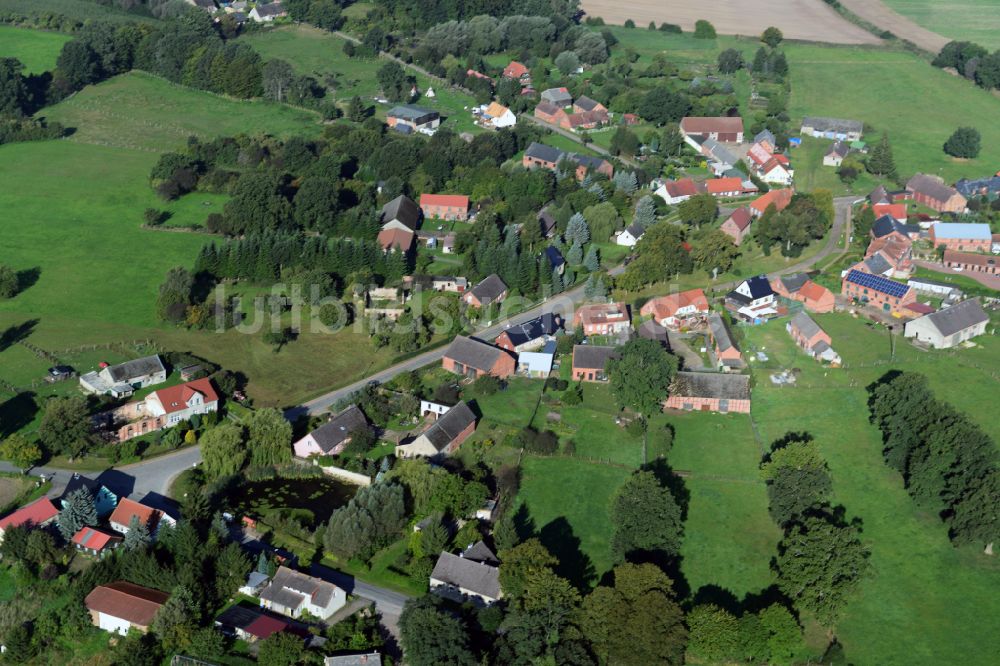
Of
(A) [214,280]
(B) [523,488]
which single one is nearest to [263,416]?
(B) [523,488]

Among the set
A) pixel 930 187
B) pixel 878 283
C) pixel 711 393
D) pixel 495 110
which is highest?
pixel 495 110

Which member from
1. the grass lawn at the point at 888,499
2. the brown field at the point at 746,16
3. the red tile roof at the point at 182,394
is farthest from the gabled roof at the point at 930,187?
the red tile roof at the point at 182,394

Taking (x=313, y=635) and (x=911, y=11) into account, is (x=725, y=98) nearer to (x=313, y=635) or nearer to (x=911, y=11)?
(x=911, y=11)

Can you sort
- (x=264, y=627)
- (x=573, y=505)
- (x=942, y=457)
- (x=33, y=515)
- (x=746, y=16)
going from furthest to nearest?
(x=746, y=16), (x=573, y=505), (x=942, y=457), (x=33, y=515), (x=264, y=627)

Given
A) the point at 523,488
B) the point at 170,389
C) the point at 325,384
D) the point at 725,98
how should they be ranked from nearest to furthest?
the point at 523,488 → the point at 170,389 → the point at 325,384 → the point at 725,98

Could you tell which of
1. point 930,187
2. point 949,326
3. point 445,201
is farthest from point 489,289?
point 930,187

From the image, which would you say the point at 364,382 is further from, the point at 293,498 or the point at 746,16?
the point at 746,16
